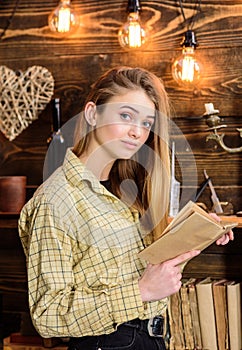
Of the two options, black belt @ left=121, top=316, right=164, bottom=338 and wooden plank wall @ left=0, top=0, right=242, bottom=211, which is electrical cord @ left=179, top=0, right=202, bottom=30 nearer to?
wooden plank wall @ left=0, top=0, right=242, bottom=211

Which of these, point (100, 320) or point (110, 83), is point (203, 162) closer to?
point (110, 83)

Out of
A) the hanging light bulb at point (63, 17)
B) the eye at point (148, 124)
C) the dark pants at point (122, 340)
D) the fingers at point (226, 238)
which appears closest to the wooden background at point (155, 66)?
the hanging light bulb at point (63, 17)

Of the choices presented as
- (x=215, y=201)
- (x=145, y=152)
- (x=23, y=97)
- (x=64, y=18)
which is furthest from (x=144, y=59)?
(x=145, y=152)

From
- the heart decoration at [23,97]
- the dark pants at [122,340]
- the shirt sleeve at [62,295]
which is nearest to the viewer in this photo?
the shirt sleeve at [62,295]

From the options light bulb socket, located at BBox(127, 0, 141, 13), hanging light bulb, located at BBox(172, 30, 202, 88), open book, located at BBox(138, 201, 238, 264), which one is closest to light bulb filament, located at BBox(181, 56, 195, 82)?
hanging light bulb, located at BBox(172, 30, 202, 88)

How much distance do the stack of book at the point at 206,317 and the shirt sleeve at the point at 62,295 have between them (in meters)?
0.84

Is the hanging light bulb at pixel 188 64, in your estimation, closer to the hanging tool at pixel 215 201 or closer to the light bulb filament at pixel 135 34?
the light bulb filament at pixel 135 34

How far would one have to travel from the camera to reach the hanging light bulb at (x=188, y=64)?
8.57 feet

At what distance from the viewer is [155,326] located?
1.86 metres

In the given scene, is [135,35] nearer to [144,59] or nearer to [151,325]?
[144,59]

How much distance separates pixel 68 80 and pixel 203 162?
2.16 ft

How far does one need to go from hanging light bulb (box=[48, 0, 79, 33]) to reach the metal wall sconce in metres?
0.64

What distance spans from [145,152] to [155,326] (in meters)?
0.49

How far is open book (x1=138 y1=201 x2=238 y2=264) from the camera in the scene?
61.2 inches
